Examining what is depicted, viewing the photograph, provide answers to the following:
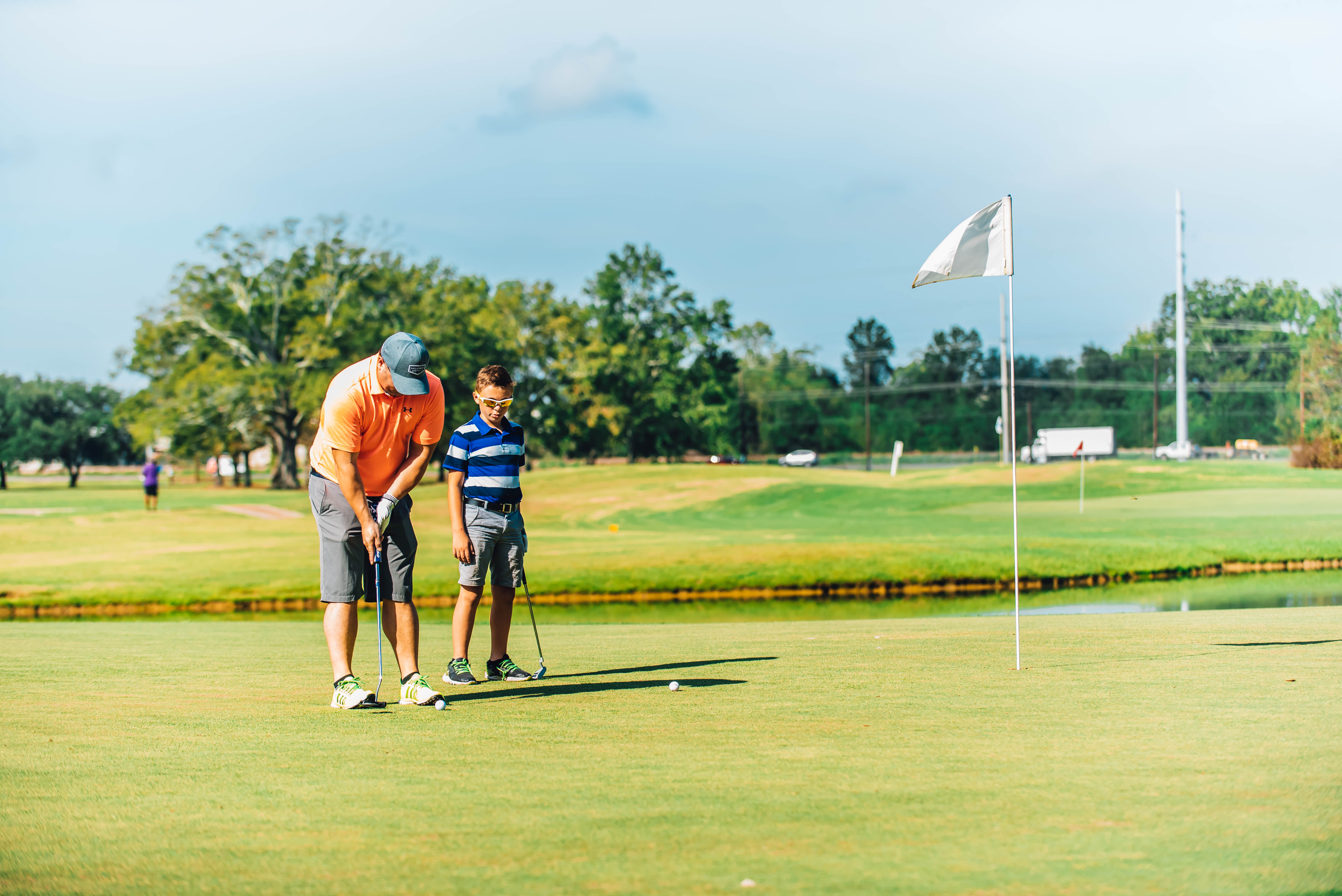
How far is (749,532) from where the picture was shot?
3525 cm

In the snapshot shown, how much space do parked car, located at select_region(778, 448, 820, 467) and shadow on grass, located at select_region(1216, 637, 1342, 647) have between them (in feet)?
261

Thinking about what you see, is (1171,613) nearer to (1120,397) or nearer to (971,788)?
(971,788)

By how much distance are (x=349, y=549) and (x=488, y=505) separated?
112 centimetres

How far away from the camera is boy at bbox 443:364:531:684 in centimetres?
774

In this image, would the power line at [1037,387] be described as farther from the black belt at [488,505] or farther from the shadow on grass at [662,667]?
the black belt at [488,505]

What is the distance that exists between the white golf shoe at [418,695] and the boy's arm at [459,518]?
34.5 inches

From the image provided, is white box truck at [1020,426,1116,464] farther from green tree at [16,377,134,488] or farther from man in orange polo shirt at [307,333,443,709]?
man in orange polo shirt at [307,333,443,709]

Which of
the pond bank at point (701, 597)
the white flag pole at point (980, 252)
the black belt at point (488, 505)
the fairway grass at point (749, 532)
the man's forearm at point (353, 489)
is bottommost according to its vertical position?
the pond bank at point (701, 597)

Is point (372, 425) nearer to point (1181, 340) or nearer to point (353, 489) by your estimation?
point (353, 489)

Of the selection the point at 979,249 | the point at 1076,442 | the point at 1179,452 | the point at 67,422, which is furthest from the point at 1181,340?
the point at 67,422

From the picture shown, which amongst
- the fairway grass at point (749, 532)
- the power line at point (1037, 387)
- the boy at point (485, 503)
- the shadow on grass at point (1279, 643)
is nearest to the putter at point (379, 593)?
the boy at point (485, 503)

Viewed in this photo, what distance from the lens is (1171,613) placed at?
1292cm

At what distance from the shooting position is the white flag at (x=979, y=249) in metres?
8.87

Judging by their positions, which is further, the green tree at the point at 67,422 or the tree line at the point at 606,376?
the green tree at the point at 67,422
